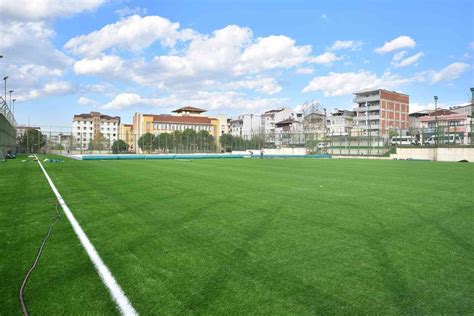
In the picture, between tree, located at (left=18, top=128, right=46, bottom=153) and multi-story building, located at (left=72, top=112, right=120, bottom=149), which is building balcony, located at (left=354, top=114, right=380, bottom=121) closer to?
tree, located at (left=18, top=128, right=46, bottom=153)

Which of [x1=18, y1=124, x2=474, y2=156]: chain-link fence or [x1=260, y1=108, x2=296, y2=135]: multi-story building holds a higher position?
[x1=260, y1=108, x2=296, y2=135]: multi-story building

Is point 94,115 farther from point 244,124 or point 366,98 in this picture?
point 366,98

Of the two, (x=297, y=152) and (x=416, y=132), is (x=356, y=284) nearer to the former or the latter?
(x=416, y=132)

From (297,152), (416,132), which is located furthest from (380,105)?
(416,132)

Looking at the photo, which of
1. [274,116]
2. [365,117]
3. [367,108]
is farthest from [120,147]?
[274,116]

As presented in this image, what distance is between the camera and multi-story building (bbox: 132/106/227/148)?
98375mm

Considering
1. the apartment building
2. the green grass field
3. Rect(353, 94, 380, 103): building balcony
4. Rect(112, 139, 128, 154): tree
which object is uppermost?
Rect(353, 94, 380, 103): building balcony

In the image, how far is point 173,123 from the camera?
3964 inches

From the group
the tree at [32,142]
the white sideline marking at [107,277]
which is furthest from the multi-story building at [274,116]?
the white sideline marking at [107,277]

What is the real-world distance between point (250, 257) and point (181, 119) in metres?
101

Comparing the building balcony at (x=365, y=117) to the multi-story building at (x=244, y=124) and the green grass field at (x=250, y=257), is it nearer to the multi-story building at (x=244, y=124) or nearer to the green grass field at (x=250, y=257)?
the multi-story building at (x=244, y=124)

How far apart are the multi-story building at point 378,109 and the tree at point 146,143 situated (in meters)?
53.3

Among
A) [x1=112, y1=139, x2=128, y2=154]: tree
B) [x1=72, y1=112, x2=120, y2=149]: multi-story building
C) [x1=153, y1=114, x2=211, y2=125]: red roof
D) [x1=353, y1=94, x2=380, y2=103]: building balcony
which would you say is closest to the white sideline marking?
[x1=112, y1=139, x2=128, y2=154]: tree

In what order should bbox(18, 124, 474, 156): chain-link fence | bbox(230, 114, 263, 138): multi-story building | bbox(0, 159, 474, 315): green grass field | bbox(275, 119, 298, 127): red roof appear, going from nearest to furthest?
bbox(0, 159, 474, 315): green grass field < bbox(18, 124, 474, 156): chain-link fence < bbox(275, 119, 298, 127): red roof < bbox(230, 114, 263, 138): multi-story building
